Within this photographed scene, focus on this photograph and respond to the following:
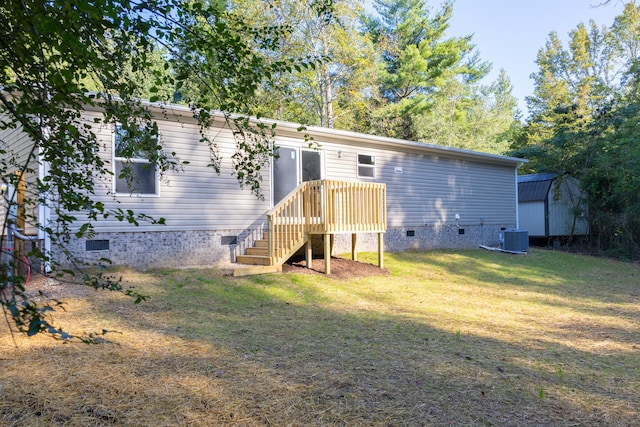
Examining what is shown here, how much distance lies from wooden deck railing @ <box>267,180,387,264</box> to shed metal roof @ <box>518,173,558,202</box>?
1098 cm

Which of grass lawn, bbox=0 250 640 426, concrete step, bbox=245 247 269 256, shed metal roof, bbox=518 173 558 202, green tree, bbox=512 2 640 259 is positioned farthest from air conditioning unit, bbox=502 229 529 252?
concrete step, bbox=245 247 269 256

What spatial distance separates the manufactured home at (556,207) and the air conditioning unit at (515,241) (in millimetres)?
4165

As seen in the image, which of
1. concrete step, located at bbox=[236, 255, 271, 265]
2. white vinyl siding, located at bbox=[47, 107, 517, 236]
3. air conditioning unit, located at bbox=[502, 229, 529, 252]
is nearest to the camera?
white vinyl siding, located at bbox=[47, 107, 517, 236]

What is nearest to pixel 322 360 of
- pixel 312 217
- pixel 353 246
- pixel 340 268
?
pixel 312 217

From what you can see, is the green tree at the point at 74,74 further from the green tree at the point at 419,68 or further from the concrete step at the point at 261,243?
the green tree at the point at 419,68

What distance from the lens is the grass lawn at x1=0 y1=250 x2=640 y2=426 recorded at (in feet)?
9.41

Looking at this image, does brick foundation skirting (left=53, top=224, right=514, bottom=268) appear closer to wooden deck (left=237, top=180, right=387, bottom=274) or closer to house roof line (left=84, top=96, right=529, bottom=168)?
wooden deck (left=237, top=180, right=387, bottom=274)

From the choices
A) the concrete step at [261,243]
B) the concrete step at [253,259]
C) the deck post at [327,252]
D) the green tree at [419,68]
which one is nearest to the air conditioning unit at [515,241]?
the deck post at [327,252]

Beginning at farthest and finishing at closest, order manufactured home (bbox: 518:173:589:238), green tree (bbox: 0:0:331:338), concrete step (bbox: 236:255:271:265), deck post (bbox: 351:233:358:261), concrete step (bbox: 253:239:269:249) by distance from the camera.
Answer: manufactured home (bbox: 518:173:589:238), deck post (bbox: 351:233:358:261), concrete step (bbox: 253:239:269:249), concrete step (bbox: 236:255:271:265), green tree (bbox: 0:0:331:338)

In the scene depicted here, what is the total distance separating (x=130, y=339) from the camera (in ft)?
14.6

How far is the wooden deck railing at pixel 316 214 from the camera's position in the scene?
884 cm

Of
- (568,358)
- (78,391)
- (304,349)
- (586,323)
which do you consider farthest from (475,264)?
(78,391)

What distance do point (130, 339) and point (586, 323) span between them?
554 cm

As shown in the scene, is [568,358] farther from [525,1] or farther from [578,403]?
[525,1]
